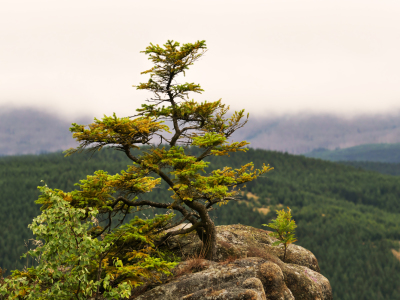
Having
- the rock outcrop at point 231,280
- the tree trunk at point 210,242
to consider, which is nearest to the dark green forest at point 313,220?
the rock outcrop at point 231,280

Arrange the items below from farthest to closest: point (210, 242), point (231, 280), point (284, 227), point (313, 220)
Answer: point (313, 220), point (284, 227), point (210, 242), point (231, 280)

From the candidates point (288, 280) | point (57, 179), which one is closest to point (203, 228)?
point (288, 280)

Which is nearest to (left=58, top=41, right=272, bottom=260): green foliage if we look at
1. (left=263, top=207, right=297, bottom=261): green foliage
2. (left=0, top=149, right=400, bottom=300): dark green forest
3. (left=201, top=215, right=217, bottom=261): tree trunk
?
(left=201, top=215, right=217, bottom=261): tree trunk

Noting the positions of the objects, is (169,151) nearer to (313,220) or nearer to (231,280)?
(231,280)

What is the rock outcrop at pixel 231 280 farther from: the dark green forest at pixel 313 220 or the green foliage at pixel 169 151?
the dark green forest at pixel 313 220

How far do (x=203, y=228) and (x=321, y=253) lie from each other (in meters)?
130

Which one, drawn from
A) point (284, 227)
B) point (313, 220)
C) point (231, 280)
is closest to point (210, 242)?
point (231, 280)

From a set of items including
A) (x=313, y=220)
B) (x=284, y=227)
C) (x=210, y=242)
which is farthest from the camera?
(x=313, y=220)

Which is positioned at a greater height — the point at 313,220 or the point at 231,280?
the point at 231,280

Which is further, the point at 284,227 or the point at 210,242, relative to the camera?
the point at 284,227

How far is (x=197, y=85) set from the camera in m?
14.2

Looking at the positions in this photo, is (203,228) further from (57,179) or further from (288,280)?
(57,179)

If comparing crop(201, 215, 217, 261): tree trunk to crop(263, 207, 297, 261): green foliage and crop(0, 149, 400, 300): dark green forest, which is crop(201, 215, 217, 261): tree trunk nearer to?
crop(263, 207, 297, 261): green foliage

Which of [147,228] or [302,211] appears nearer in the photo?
[147,228]
